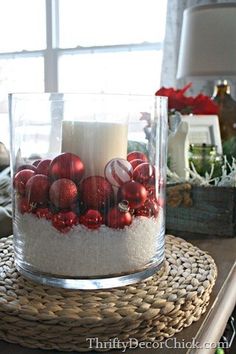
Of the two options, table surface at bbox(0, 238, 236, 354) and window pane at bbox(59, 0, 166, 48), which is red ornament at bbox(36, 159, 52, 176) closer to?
table surface at bbox(0, 238, 236, 354)

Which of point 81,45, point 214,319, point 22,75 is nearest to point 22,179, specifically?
point 214,319

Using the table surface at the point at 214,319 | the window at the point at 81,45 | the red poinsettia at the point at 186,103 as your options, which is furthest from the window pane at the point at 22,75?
the table surface at the point at 214,319

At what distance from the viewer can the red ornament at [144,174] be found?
18.0 inches

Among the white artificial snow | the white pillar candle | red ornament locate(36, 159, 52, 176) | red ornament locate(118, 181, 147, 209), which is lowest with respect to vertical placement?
the white artificial snow

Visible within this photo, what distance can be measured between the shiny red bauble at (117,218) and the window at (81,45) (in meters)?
2.22

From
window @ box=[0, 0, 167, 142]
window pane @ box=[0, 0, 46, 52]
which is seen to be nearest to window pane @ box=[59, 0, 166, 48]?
window @ box=[0, 0, 167, 142]

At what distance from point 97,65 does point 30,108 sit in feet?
7.81

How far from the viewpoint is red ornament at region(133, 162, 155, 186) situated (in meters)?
0.46

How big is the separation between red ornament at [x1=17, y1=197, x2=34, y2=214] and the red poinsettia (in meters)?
0.52

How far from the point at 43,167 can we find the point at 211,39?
1153 mm

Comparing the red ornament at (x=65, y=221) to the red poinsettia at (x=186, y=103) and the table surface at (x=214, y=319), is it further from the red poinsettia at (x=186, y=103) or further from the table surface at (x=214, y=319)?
the red poinsettia at (x=186, y=103)

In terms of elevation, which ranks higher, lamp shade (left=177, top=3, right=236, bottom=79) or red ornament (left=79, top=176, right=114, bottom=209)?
lamp shade (left=177, top=3, right=236, bottom=79)

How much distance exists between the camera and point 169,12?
7.03ft

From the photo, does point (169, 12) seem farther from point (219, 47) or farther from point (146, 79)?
point (219, 47)
